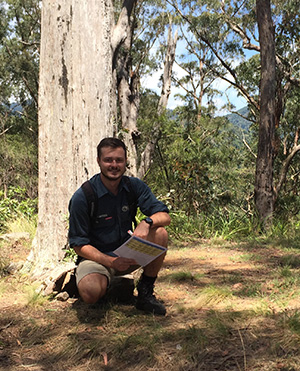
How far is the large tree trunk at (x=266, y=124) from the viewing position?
8.08m

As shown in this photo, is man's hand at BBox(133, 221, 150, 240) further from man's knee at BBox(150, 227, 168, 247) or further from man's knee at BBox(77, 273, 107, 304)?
man's knee at BBox(77, 273, 107, 304)

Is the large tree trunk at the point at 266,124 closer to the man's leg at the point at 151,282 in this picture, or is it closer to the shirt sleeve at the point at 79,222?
the man's leg at the point at 151,282

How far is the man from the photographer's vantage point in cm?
284

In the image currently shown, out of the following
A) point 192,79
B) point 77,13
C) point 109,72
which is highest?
point 192,79

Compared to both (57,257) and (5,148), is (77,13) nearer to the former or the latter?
(57,257)

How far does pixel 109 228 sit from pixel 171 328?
836 mm

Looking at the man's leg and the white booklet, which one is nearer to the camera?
the white booklet

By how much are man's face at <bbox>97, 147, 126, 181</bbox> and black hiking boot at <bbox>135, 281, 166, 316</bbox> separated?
86cm

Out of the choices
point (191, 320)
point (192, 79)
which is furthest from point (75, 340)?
point (192, 79)

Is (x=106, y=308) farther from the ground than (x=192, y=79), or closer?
closer

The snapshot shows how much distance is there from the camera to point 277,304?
2.99 m

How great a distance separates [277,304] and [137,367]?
1.25 m

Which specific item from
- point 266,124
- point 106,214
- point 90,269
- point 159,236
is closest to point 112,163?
point 106,214

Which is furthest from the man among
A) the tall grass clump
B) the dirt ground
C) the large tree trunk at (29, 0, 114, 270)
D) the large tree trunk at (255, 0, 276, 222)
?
the large tree trunk at (255, 0, 276, 222)
